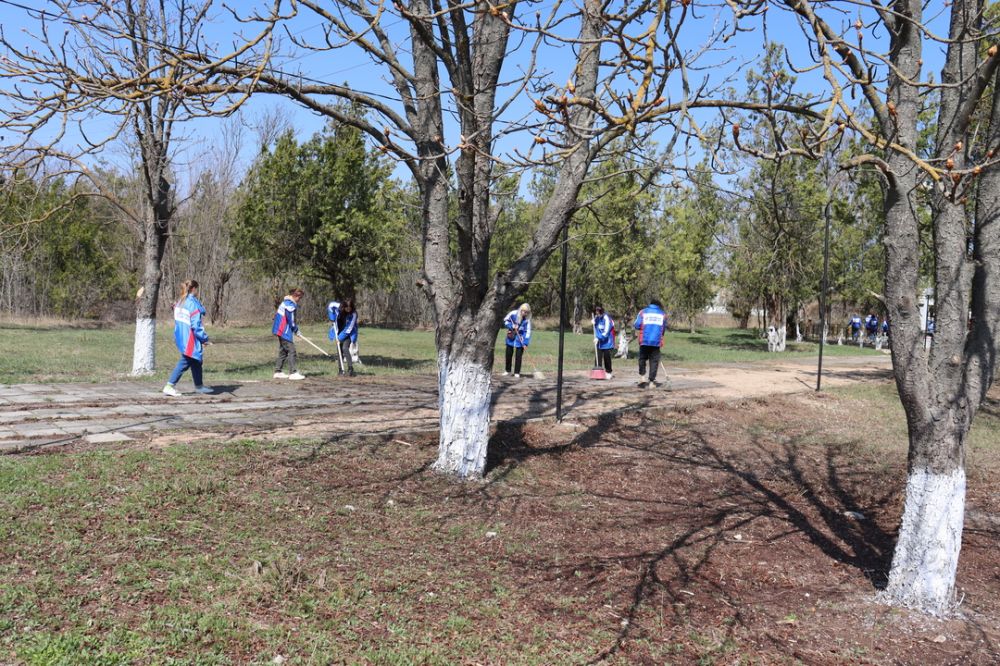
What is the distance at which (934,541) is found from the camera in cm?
476

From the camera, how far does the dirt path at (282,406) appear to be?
7.86 meters

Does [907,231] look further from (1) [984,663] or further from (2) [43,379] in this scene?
(2) [43,379]

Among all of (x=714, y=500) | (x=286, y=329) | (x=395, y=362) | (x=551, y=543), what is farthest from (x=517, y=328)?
(x=551, y=543)

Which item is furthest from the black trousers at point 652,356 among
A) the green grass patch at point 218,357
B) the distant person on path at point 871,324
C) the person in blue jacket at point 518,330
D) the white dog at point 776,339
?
the distant person on path at point 871,324

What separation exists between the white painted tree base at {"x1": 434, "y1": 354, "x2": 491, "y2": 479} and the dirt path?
1.65 m

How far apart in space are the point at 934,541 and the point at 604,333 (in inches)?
418

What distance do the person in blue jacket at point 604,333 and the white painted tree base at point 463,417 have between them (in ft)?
27.2

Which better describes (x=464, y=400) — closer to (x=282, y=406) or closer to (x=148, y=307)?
(x=282, y=406)

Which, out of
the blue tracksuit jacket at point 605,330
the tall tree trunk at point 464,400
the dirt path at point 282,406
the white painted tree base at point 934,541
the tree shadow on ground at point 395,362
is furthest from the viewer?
the tree shadow on ground at point 395,362

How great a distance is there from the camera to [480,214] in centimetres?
678

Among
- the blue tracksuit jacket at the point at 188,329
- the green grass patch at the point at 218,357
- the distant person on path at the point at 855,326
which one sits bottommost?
the green grass patch at the point at 218,357

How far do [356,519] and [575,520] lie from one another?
1742mm

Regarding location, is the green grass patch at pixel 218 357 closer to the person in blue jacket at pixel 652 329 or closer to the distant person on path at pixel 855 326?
the person in blue jacket at pixel 652 329

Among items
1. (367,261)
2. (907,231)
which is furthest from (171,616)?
(367,261)
